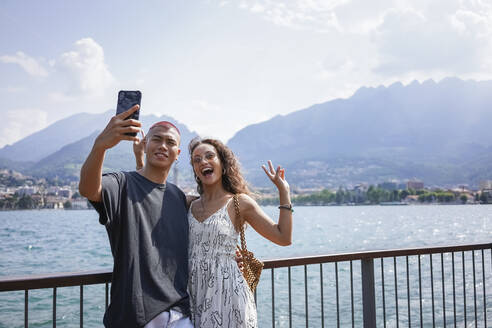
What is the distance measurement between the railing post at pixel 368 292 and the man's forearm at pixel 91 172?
2.38 metres

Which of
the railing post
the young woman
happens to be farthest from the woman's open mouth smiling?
the railing post

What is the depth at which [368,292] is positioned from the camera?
3406 mm

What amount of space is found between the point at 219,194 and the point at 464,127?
736 ft

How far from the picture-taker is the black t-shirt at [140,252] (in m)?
1.80

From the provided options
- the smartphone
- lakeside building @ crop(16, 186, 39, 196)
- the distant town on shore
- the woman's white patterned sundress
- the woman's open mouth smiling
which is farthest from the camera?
lakeside building @ crop(16, 186, 39, 196)

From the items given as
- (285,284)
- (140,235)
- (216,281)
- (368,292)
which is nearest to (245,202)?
(216,281)

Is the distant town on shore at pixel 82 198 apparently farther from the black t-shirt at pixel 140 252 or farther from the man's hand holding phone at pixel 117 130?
the man's hand holding phone at pixel 117 130

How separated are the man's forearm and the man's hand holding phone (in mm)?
33

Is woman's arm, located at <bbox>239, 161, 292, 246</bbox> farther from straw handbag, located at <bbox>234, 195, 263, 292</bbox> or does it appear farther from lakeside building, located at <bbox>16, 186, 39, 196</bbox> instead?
lakeside building, located at <bbox>16, 186, 39, 196</bbox>

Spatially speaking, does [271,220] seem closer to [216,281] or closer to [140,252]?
[216,281]

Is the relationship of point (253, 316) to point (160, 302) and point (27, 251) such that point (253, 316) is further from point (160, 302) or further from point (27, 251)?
point (27, 251)

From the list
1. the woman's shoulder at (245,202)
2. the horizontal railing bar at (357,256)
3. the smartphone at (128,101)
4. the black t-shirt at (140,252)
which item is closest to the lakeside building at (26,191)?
the horizontal railing bar at (357,256)

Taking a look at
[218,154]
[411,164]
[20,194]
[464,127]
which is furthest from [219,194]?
[464,127]

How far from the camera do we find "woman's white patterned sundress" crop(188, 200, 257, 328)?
2066 mm
